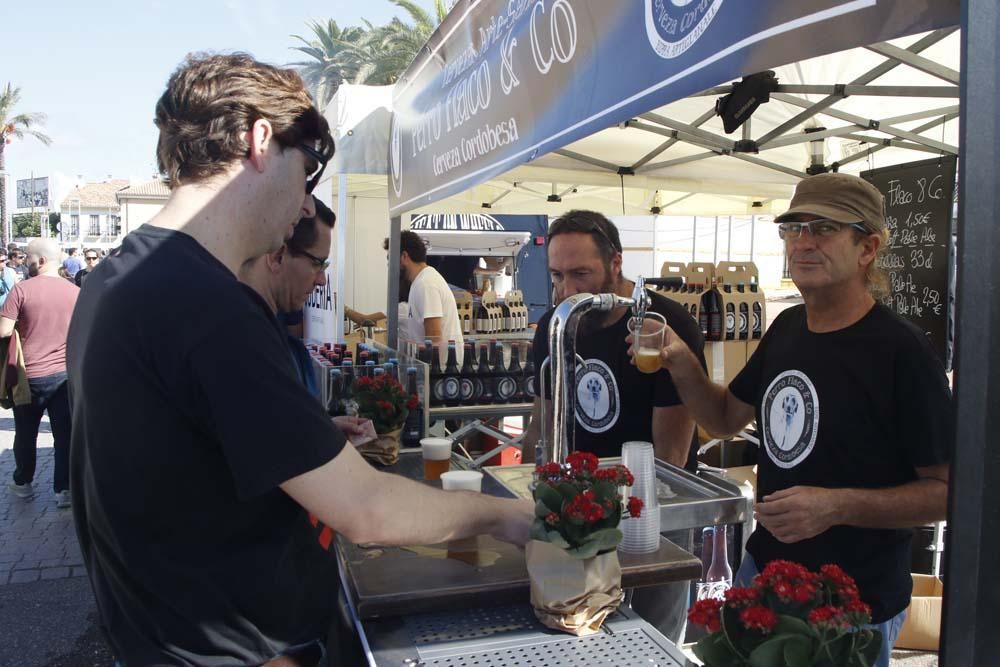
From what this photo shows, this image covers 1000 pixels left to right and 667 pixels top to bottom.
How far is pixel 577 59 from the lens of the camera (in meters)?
2.00

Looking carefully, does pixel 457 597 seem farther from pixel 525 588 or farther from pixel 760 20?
pixel 760 20

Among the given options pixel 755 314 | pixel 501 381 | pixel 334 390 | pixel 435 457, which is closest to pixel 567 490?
pixel 435 457

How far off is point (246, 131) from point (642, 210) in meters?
8.69

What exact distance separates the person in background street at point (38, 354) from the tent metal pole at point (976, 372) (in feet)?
21.0

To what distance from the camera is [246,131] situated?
125 cm

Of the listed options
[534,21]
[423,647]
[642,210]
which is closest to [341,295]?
[534,21]

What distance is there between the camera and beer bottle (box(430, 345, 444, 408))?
497 centimetres

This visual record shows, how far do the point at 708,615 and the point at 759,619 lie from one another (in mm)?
85

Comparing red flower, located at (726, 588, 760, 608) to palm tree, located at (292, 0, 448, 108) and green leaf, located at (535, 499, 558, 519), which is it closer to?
green leaf, located at (535, 499, 558, 519)

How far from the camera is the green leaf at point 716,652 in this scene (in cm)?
97

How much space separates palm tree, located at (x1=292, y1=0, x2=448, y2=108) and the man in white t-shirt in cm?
1594

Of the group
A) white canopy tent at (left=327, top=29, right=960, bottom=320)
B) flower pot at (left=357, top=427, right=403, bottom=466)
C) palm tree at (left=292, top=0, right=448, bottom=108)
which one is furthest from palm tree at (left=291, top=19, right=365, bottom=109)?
flower pot at (left=357, top=427, right=403, bottom=466)

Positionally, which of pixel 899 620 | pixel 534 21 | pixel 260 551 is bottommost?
pixel 899 620

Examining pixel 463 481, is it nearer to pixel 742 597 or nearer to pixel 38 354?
pixel 742 597
